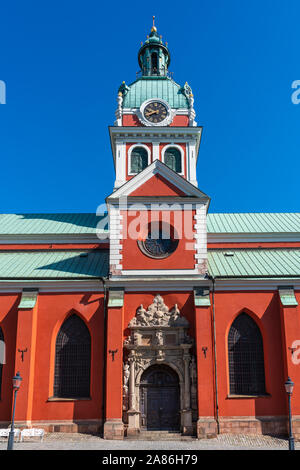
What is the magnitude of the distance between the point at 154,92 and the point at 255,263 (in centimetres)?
1561

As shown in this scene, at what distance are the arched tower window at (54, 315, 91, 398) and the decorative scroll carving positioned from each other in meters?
3.20

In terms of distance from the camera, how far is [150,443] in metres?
23.6

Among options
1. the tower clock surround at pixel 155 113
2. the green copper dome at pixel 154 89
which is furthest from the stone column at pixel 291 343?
the green copper dome at pixel 154 89

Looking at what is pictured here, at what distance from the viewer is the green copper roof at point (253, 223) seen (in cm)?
3422

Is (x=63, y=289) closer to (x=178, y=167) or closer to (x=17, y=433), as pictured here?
(x=17, y=433)

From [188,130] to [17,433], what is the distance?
22986 millimetres

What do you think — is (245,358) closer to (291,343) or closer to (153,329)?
(291,343)

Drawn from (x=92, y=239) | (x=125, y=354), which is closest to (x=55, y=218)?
(x=92, y=239)

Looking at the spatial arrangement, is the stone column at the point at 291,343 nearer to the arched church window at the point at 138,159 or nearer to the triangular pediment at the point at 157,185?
the triangular pediment at the point at 157,185

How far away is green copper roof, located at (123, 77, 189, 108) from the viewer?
35.4 metres

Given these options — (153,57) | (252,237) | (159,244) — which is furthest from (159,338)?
(153,57)

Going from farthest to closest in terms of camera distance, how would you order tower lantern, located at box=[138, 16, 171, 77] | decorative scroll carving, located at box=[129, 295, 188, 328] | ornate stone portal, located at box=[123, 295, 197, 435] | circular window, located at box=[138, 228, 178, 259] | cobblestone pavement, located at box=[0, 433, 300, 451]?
tower lantern, located at box=[138, 16, 171, 77], circular window, located at box=[138, 228, 178, 259], decorative scroll carving, located at box=[129, 295, 188, 328], ornate stone portal, located at box=[123, 295, 197, 435], cobblestone pavement, located at box=[0, 433, 300, 451]

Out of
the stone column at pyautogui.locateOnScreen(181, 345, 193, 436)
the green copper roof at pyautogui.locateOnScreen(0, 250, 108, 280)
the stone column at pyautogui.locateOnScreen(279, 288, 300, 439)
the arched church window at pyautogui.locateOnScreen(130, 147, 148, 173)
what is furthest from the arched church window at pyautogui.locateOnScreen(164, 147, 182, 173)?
the stone column at pyautogui.locateOnScreen(181, 345, 193, 436)

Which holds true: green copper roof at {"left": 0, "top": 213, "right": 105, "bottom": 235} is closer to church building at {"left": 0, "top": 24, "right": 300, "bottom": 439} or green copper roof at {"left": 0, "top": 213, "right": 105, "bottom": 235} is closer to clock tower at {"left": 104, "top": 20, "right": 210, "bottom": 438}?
church building at {"left": 0, "top": 24, "right": 300, "bottom": 439}
